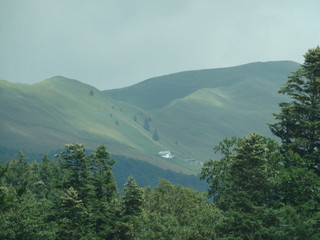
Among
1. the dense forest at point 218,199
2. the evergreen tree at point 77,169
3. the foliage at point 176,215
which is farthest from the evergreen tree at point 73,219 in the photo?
the foliage at point 176,215

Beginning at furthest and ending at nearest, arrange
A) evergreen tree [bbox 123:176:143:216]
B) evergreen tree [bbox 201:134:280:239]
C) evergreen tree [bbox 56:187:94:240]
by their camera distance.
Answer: evergreen tree [bbox 123:176:143:216]
evergreen tree [bbox 56:187:94:240]
evergreen tree [bbox 201:134:280:239]

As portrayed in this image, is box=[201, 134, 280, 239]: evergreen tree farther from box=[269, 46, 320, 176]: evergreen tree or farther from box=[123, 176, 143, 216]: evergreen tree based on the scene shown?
box=[123, 176, 143, 216]: evergreen tree

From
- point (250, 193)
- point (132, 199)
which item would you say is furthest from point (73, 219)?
point (250, 193)

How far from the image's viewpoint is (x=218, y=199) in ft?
218

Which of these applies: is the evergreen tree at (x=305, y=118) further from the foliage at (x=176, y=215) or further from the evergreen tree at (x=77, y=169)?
the evergreen tree at (x=77, y=169)

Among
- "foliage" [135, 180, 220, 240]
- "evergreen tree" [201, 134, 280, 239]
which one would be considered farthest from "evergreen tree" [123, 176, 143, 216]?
"evergreen tree" [201, 134, 280, 239]

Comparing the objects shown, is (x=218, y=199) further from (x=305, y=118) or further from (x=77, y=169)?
(x=77, y=169)

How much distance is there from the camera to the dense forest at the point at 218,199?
56625mm

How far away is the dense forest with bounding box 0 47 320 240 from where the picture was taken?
186 feet

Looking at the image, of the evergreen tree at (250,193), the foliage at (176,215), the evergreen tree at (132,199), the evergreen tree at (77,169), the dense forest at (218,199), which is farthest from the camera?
the evergreen tree at (77,169)

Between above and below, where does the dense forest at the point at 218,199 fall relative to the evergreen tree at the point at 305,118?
below

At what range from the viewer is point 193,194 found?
71.4 meters

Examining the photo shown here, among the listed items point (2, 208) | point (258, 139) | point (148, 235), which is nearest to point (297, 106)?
point (258, 139)

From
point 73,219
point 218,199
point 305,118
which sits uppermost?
point 305,118
